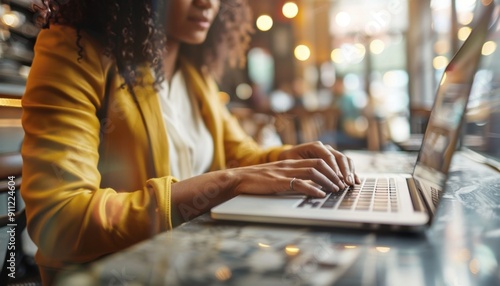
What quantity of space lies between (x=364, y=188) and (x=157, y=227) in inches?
11.0

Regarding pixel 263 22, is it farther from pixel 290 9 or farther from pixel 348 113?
pixel 348 113

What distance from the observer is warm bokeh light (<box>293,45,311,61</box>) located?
674 cm

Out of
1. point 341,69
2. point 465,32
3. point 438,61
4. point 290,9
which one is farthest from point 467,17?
point 341,69

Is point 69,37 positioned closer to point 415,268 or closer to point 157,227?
point 157,227

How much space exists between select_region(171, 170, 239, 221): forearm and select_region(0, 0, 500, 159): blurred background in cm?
25

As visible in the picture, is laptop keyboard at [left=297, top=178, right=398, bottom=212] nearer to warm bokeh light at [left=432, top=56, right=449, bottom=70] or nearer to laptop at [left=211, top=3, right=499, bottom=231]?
laptop at [left=211, top=3, right=499, bottom=231]

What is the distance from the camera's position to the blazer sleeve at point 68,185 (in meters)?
0.42

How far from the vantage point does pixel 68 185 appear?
44 cm

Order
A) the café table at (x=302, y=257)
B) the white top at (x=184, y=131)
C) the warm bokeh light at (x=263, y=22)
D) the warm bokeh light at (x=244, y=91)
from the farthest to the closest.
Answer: the warm bokeh light at (x=244, y=91), the warm bokeh light at (x=263, y=22), the white top at (x=184, y=131), the café table at (x=302, y=257)

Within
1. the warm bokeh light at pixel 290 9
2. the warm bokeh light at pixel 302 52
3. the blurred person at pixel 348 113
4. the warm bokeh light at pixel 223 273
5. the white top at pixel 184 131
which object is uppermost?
the warm bokeh light at pixel 302 52

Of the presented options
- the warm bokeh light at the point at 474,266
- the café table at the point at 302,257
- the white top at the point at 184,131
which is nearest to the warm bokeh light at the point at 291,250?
the café table at the point at 302,257

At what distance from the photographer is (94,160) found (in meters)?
0.50

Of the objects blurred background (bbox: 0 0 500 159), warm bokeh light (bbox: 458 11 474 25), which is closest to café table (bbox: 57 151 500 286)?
blurred background (bbox: 0 0 500 159)

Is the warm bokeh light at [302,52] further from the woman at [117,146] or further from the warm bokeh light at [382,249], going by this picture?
the warm bokeh light at [382,249]
